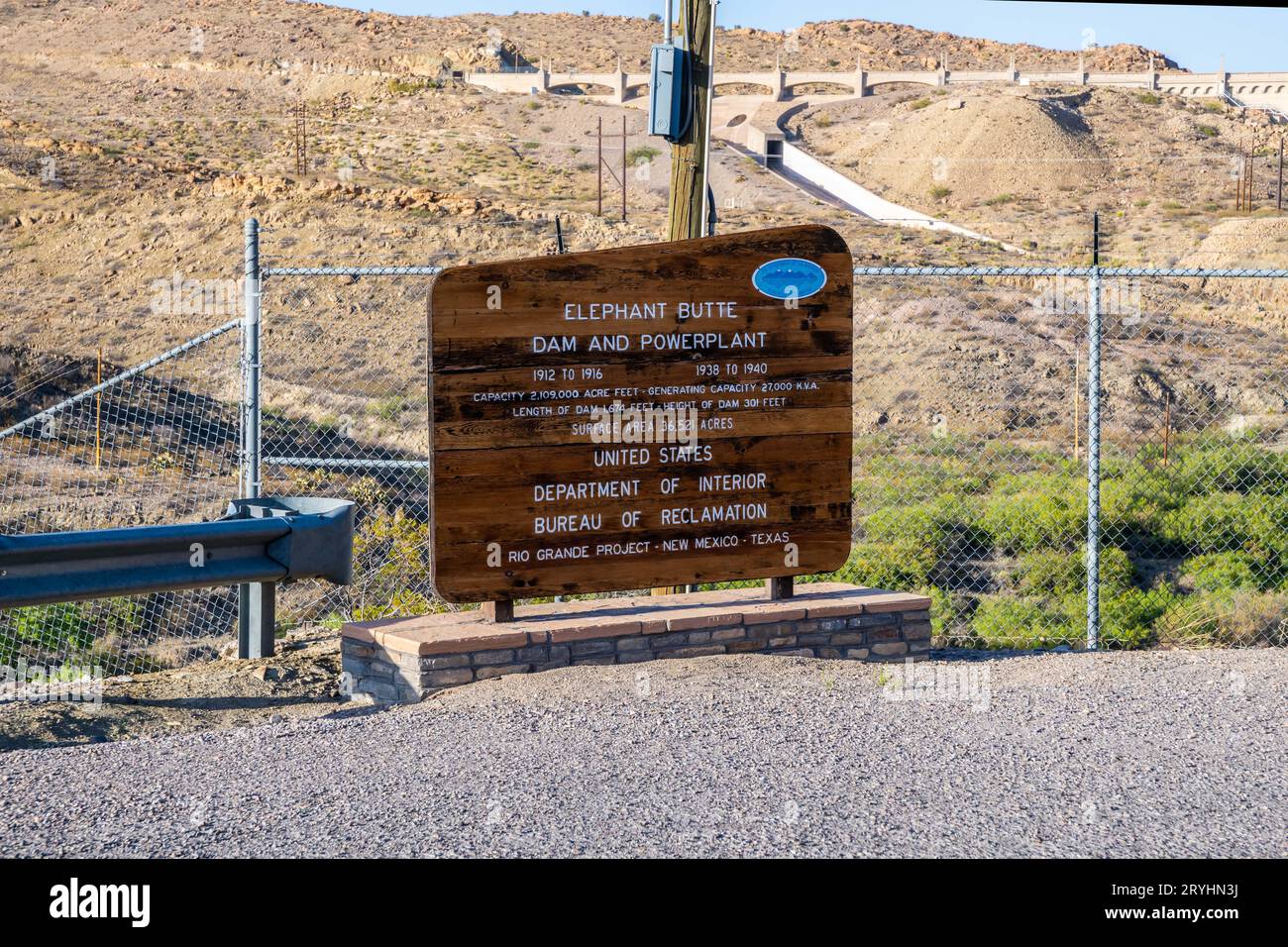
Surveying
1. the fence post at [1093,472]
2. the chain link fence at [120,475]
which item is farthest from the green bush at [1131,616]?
the chain link fence at [120,475]

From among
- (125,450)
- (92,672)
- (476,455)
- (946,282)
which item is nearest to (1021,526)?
(476,455)

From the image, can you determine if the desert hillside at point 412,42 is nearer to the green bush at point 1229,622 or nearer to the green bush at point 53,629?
the green bush at point 53,629

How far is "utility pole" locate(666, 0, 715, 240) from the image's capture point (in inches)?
320

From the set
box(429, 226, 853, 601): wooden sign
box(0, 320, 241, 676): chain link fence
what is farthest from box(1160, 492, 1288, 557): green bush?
box(0, 320, 241, 676): chain link fence

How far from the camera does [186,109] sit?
6419cm

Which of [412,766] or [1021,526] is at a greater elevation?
[1021,526]

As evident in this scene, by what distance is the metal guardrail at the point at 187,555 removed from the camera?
5832 mm

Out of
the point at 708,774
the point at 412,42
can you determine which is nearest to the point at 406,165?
the point at 412,42

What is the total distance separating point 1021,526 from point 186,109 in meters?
60.1

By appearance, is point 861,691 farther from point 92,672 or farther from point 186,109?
point 186,109

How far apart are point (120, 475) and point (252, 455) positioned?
10.2 metres

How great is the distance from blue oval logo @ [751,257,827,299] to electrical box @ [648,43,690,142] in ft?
3.95

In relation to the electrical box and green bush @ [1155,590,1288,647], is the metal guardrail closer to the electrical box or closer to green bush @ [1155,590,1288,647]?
the electrical box
